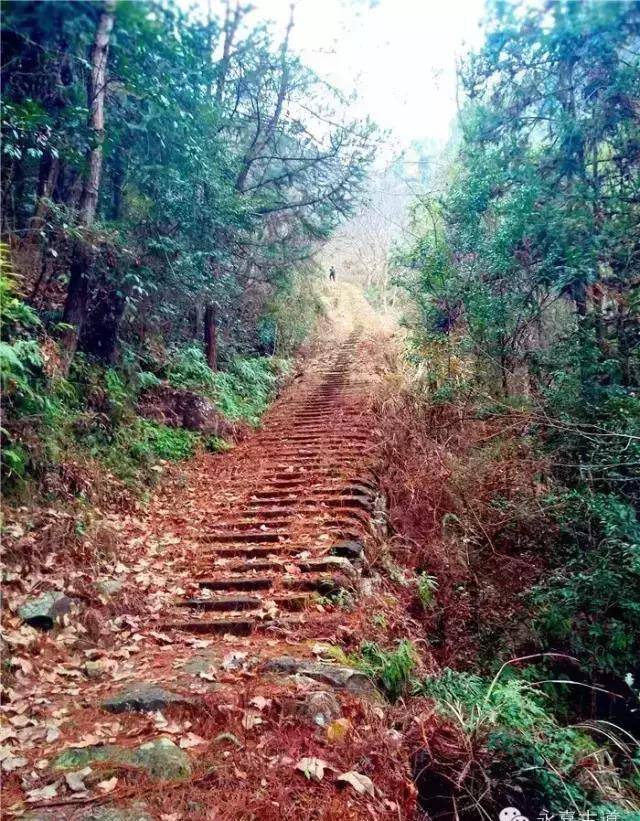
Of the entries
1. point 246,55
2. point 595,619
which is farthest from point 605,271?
point 246,55

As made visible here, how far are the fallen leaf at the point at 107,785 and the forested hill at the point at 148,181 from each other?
245 centimetres

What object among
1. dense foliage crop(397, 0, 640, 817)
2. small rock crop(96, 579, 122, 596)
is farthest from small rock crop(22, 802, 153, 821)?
dense foliage crop(397, 0, 640, 817)

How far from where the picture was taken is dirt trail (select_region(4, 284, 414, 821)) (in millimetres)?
2426

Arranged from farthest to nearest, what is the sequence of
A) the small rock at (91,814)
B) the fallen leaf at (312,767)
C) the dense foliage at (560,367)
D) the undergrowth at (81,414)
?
the dense foliage at (560,367)
the undergrowth at (81,414)
the fallen leaf at (312,767)
the small rock at (91,814)

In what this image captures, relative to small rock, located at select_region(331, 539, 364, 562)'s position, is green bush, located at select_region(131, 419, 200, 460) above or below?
above

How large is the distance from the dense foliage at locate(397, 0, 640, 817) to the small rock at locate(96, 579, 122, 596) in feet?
8.61

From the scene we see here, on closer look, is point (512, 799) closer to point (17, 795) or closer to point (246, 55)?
point (17, 795)

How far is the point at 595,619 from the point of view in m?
5.29

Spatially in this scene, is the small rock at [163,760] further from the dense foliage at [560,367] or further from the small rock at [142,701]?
the dense foliage at [560,367]

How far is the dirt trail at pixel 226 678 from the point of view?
95.5 inches

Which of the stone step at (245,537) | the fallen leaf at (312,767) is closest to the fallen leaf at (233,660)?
the fallen leaf at (312,767)

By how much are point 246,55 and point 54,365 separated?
860 centimetres

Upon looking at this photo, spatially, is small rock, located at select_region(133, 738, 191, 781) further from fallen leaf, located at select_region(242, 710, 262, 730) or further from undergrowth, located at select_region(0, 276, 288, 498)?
undergrowth, located at select_region(0, 276, 288, 498)

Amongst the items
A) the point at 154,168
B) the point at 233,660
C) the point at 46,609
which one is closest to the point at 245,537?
the point at 233,660
